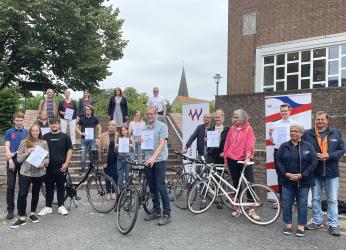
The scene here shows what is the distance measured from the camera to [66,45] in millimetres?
22656

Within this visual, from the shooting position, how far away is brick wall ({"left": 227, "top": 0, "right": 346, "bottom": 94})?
16.1 m

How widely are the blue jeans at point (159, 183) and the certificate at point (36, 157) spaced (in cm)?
184

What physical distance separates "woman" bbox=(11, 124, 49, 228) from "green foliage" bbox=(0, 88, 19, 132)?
11.7 m

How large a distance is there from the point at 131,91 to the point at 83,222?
188 ft

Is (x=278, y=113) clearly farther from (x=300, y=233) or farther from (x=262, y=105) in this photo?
(x=262, y=105)

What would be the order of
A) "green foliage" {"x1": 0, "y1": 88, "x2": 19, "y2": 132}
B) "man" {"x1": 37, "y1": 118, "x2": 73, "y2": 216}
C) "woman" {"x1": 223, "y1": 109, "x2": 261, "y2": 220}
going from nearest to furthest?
"woman" {"x1": 223, "y1": 109, "x2": 261, "y2": 220} < "man" {"x1": 37, "y1": 118, "x2": 73, "y2": 216} < "green foliage" {"x1": 0, "y1": 88, "x2": 19, "y2": 132}

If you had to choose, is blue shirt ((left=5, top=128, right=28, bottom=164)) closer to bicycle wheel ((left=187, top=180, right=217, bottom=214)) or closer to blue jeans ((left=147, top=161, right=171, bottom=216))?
blue jeans ((left=147, top=161, right=171, bottom=216))

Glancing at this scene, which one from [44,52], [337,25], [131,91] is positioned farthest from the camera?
[131,91]

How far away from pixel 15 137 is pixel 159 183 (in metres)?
2.78

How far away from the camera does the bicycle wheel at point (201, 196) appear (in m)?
7.06

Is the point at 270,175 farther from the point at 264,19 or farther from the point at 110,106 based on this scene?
the point at 264,19

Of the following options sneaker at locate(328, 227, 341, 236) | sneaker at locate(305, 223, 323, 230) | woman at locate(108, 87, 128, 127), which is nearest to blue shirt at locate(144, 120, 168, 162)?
sneaker at locate(305, 223, 323, 230)

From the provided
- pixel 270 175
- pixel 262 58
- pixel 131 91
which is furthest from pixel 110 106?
pixel 131 91

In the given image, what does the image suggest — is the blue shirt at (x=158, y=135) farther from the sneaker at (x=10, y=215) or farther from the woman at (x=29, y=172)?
the sneaker at (x=10, y=215)
